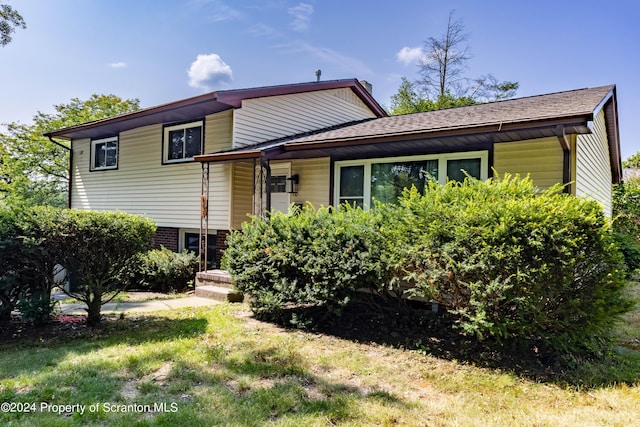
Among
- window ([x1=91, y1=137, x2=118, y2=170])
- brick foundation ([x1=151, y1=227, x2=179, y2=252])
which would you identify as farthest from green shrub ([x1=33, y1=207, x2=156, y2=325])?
window ([x1=91, y1=137, x2=118, y2=170])

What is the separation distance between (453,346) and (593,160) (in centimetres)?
614

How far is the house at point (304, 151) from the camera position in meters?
6.37

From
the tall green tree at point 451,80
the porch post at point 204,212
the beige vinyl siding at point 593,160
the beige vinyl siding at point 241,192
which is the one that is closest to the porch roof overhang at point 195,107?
the porch post at point 204,212

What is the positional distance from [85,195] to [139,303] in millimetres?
8817

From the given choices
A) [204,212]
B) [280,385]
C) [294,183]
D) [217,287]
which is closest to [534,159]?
[294,183]

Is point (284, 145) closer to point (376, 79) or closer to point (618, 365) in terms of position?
point (618, 365)

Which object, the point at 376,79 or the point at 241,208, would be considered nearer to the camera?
the point at 241,208

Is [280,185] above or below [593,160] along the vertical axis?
below

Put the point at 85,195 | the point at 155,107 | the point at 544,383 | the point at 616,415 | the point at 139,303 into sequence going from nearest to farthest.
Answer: the point at 616,415, the point at 544,383, the point at 139,303, the point at 155,107, the point at 85,195

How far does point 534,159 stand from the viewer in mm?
6445

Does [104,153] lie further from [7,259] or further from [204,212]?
[7,259]

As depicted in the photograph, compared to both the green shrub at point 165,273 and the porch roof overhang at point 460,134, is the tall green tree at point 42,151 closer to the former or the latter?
the green shrub at point 165,273

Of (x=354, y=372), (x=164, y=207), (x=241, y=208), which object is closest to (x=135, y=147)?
(x=164, y=207)

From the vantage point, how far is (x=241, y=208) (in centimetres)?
1002
